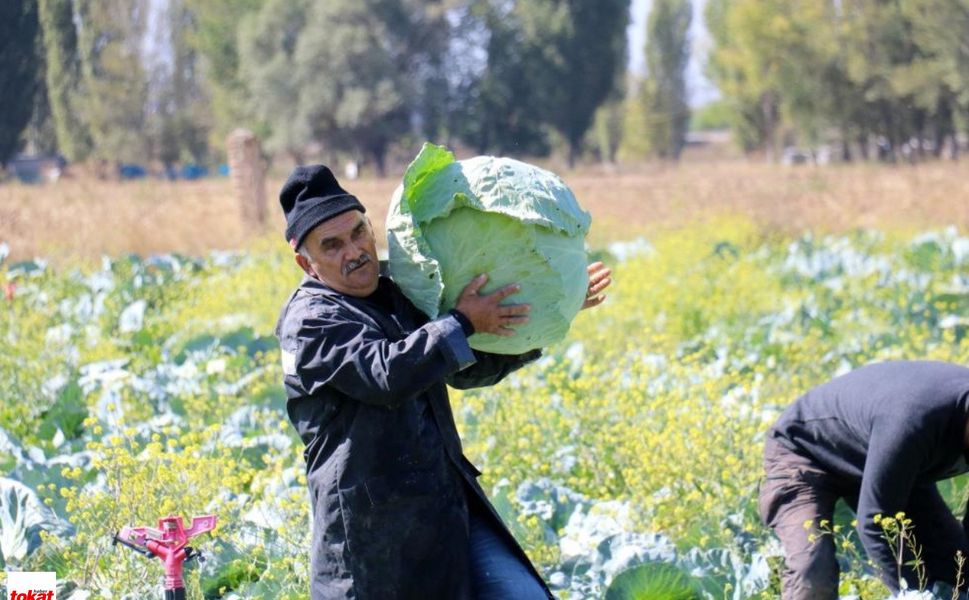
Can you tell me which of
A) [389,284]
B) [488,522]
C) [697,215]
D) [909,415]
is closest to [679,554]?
[909,415]

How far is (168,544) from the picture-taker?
3.13 meters

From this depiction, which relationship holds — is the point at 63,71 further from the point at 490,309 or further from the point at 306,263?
the point at 490,309

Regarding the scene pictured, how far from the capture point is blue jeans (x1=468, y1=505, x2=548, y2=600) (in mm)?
2803

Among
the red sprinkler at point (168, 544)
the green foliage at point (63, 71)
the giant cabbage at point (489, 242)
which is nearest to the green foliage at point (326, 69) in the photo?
the green foliage at point (63, 71)

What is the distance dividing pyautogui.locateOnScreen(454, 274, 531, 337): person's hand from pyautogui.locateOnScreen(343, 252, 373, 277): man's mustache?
0.24 m

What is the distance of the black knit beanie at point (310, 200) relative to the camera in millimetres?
2773

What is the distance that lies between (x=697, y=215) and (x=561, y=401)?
34.8 ft

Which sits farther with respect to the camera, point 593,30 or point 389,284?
point 593,30

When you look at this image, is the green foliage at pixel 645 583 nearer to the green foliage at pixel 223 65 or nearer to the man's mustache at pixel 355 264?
the man's mustache at pixel 355 264

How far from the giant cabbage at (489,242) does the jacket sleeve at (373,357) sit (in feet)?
0.70

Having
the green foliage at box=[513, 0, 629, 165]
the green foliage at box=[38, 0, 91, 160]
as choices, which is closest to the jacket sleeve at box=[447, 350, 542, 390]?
the green foliage at box=[38, 0, 91, 160]

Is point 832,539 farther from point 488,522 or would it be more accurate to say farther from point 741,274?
point 741,274

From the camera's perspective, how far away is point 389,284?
3021 mm

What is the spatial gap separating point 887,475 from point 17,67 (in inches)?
377
